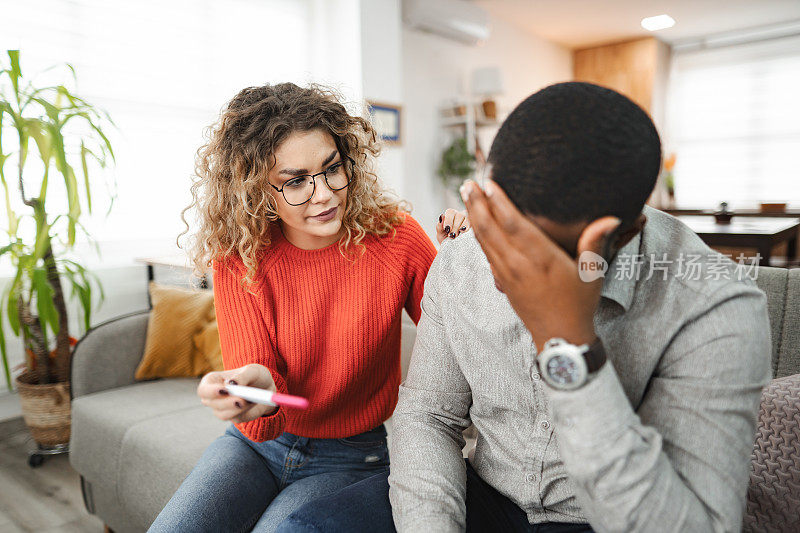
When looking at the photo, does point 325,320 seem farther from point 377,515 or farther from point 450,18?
point 450,18

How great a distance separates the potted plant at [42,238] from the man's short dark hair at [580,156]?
2.09 metres

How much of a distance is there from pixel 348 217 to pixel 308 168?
0.51ft

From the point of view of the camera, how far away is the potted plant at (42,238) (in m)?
2.10

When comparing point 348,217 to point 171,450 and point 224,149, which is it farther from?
point 171,450

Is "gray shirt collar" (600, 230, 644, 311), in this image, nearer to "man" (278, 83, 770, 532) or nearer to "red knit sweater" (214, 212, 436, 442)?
"man" (278, 83, 770, 532)

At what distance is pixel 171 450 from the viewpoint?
1592mm

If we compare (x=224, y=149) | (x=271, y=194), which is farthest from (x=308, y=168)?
(x=224, y=149)

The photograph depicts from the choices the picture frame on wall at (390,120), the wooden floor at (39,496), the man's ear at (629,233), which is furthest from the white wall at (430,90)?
the man's ear at (629,233)

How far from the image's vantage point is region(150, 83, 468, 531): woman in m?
1.12

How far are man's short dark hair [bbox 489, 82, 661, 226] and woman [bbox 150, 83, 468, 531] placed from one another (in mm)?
569

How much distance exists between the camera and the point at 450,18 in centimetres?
434

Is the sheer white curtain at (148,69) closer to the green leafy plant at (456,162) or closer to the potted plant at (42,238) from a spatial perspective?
the potted plant at (42,238)

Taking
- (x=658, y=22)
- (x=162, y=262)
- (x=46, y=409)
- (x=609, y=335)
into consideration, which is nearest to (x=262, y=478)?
(x=609, y=335)
